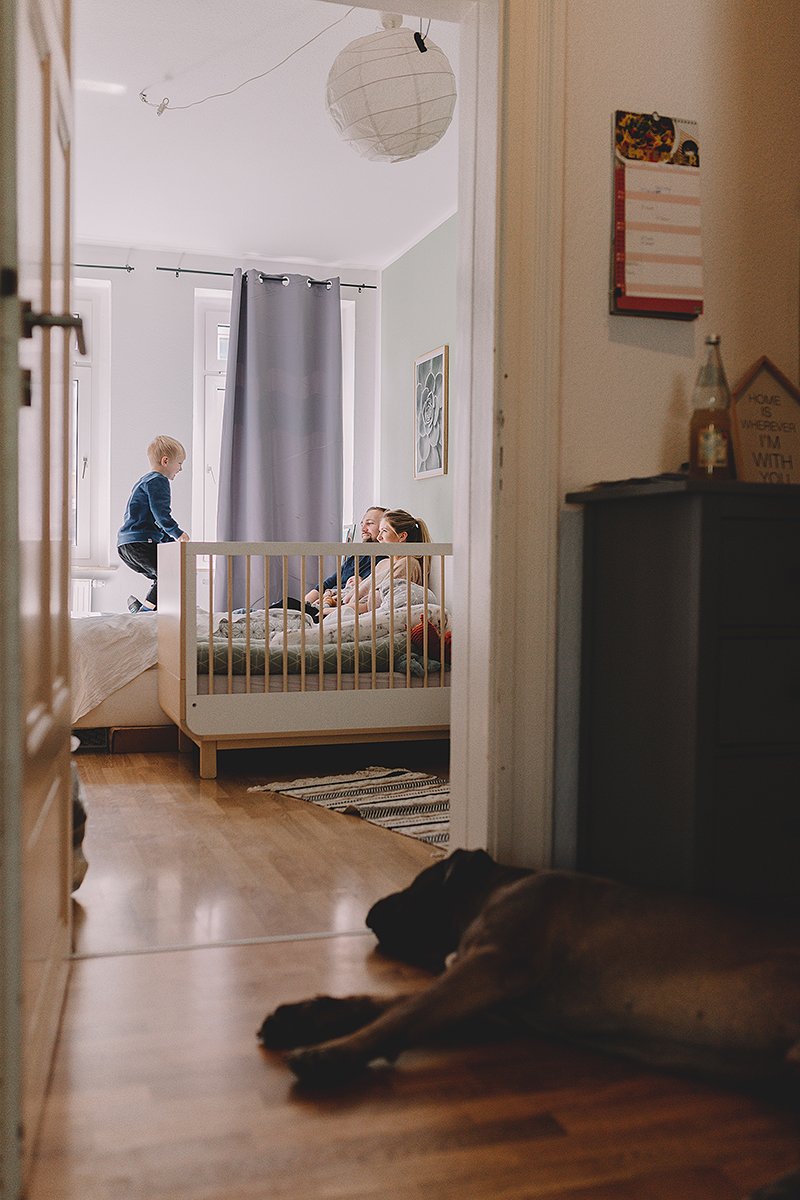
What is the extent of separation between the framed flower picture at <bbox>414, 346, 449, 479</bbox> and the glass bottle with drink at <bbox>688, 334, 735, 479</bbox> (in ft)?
10.6

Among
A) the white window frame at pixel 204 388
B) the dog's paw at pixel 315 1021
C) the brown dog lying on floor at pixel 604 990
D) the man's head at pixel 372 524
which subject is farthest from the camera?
the white window frame at pixel 204 388

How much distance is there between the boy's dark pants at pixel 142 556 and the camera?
199 inches

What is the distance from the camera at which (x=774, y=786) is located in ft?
5.81

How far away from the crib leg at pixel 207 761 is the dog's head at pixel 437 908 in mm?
1715

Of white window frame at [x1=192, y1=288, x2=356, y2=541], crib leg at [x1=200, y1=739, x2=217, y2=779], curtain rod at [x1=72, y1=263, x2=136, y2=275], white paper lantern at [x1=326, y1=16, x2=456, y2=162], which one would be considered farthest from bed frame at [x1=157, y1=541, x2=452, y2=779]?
curtain rod at [x1=72, y1=263, x2=136, y2=275]

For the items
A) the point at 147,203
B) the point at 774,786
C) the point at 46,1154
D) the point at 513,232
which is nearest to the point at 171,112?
the point at 147,203

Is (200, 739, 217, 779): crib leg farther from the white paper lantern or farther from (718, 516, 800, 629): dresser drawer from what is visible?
(718, 516, 800, 629): dresser drawer

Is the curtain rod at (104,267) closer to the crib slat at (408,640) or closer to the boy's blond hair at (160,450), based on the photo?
the boy's blond hair at (160,450)

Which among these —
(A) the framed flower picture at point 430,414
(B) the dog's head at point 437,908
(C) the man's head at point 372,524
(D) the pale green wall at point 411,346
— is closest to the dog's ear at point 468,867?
(B) the dog's head at point 437,908

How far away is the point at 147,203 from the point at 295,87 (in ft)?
5.03

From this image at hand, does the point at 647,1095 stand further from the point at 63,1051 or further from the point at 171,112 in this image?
the point at 171,112

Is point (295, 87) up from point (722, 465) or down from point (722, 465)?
up

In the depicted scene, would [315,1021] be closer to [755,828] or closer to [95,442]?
[755,828]

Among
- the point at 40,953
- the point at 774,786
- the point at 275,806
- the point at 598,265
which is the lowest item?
the point at 275,806
